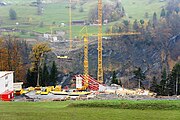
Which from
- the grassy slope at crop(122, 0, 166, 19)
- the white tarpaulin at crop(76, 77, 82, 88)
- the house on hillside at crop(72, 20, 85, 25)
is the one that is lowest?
the white tarpaulin at crop(76, 77, 82, 88)

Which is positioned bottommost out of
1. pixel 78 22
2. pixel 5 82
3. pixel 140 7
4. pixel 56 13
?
pixel 5 82

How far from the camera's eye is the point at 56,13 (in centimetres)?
12481

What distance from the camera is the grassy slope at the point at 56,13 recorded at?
110656mm

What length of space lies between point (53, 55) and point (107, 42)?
13033 millimetres

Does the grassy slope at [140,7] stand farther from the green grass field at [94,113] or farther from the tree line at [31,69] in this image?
the green grass field at [94,113]

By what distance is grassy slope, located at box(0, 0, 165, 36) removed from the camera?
110656mm

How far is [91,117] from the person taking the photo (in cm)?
2172

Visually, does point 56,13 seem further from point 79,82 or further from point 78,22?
point 79,82

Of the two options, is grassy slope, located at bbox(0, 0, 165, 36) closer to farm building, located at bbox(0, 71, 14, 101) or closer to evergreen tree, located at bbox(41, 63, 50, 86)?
evergreen tree, located at bbox(41, 63, 50, 86)

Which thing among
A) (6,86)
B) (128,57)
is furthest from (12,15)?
(6,86)

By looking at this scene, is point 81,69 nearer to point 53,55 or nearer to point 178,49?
point 53,55

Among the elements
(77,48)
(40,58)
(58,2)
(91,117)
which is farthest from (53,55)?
(91,117)

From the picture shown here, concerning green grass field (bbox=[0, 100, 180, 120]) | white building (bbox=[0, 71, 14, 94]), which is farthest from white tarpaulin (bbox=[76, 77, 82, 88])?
green grass field (bbox=[0, 100, 180, 120])

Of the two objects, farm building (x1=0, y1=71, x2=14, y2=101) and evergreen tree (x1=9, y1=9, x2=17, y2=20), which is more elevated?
evergreen tree (x1=9, y1=9, x2=17, y2=20)
